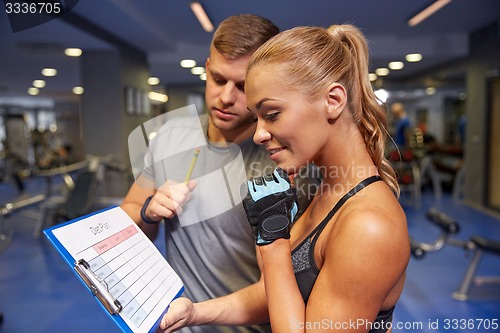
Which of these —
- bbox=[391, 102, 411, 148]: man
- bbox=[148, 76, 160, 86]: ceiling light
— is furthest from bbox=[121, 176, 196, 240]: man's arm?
bbox=[391, 102, 411, 148]: man

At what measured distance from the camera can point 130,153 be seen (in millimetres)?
906

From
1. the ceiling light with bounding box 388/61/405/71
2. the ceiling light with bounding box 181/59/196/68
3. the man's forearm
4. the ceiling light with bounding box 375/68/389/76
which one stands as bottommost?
the man's forearm

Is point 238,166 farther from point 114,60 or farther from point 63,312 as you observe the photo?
point 63,312

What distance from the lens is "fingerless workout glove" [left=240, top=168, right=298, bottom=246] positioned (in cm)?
67

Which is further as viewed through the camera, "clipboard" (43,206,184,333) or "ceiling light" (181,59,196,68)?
"ceiling light" (181,59,196,68)

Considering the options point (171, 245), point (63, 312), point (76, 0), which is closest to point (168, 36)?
point (76, 0)

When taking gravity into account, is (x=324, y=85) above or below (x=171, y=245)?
above

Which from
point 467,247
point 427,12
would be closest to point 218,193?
point 427,12

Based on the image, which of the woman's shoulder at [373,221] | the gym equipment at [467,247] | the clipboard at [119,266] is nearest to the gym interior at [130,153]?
the gym equipment at [467,247]

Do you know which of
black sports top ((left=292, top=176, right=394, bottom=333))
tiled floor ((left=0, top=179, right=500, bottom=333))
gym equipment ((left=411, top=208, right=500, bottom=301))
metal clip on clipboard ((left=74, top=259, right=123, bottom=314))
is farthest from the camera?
gym equipment ((left=411, top=208, right=500, bottom=301))

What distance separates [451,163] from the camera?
7191 millimetres

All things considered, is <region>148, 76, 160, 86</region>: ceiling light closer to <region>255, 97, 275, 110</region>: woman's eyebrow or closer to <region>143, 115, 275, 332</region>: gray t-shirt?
<region>143, 115, 275, 332</region>: gray t-shirt

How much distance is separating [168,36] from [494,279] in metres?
2.85

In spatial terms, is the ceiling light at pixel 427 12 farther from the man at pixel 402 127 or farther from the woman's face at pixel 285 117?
the man at pixel 402 127
